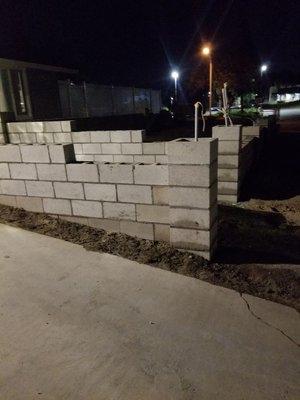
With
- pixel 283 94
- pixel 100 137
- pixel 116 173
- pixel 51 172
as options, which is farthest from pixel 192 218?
pixel 283 94

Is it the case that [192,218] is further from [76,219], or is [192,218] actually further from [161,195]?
[76,219]

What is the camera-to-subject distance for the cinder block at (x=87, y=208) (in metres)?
4.73

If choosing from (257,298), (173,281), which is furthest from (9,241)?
(257,298)

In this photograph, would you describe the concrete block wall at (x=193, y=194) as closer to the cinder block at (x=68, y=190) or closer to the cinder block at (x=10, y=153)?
the cinder block at (x=68, y=190)

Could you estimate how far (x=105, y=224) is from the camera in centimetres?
477

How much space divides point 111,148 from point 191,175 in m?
4.88

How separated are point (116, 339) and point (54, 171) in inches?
111

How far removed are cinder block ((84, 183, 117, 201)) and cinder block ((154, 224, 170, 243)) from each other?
74 centimetres

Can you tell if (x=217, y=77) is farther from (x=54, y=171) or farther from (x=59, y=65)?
(x=54, y=171)

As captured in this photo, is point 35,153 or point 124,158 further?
point 124,158

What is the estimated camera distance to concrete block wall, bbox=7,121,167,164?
812 cm

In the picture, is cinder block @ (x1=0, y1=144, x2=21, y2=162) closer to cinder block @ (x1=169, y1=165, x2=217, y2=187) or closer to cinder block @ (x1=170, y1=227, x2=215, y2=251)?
cinder block @ (x1=169, y1=165, x2=217, y2=187)

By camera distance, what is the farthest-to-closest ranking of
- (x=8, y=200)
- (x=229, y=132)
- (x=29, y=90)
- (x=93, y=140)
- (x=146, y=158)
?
(x=29, y=90), (x=93, y=140), (x=146, y=158), (x=229, y=132), (x=8, y=200)

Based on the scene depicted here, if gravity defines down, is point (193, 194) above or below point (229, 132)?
below
